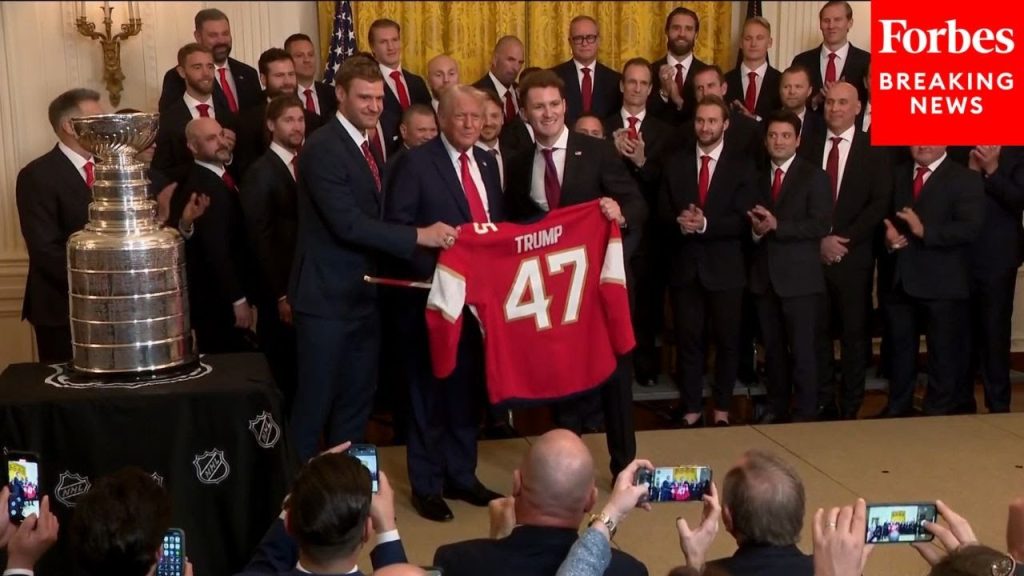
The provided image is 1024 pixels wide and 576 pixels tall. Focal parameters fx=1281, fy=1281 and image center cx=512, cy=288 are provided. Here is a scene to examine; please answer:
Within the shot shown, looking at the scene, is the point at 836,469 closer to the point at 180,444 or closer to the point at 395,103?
the point at 180,444

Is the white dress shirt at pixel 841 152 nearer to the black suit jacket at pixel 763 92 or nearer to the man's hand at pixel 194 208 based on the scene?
the black suit jacket at pixel 763 92

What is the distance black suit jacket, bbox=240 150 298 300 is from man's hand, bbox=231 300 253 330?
0.60 ft

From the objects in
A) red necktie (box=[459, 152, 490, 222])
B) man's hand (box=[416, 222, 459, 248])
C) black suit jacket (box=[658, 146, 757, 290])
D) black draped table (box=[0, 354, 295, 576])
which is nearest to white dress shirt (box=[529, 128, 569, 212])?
red necktie (box=[459, 152, 490, 222])

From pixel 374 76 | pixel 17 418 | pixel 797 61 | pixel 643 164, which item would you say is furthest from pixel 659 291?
pixel 17 418

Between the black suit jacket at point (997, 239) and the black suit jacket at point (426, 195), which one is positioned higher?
the black suit jacket at point (426, 195)

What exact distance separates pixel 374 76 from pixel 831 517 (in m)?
2.66

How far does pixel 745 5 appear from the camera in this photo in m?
7.93

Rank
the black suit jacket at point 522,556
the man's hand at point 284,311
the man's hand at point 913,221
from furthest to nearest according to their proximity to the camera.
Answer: the man's hand at point 913,221 → the man's hand at point 284,311 → the black suit jacket at point 522,556

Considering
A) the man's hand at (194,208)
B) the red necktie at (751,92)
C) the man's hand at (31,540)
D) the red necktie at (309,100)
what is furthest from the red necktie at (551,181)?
the man's hand at (31,540)

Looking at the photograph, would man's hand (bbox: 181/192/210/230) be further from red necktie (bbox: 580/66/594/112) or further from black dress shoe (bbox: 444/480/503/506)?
red necktie (bbox: 580/66/594/112)

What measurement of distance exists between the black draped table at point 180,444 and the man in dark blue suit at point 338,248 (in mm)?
1022

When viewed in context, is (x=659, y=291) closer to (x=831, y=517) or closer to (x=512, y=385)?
(x=512, y=385)

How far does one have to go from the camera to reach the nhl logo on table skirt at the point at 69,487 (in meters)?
3.31

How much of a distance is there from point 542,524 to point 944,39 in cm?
212
